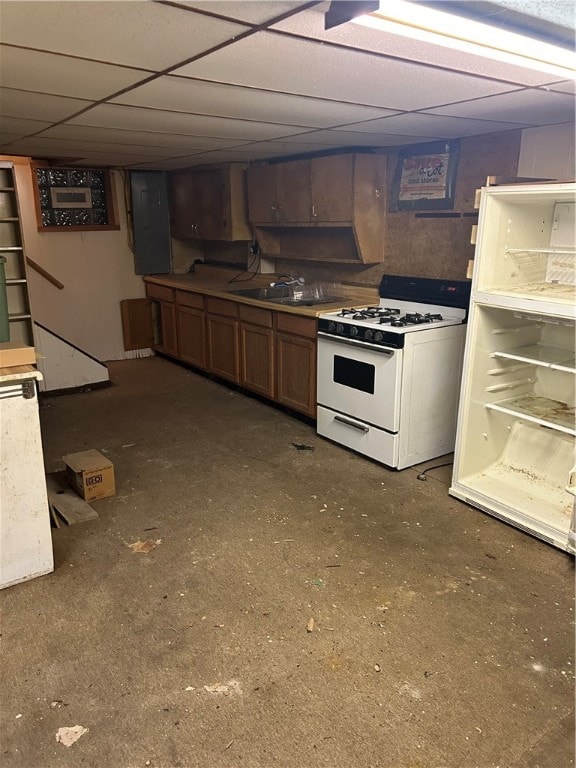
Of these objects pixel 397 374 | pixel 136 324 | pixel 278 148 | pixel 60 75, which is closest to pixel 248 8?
pixel 60 75

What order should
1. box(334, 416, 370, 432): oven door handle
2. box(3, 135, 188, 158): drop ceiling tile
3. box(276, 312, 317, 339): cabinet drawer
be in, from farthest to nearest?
box(276, 312, 317, 339): cabinet drawer → box(3, 135, 188, 158): drop ceiling tile → box(334, 416, 370, 432): oven door handle

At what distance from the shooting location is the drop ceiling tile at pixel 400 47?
1506 mm

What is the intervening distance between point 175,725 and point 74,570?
105cm

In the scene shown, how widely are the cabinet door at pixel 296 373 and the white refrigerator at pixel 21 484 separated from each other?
213 centimetres

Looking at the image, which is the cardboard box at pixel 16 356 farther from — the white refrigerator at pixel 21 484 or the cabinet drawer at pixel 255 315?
the cabinet drawer at pixel 255 315

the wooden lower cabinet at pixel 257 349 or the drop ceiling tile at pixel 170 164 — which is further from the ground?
the drop ceiling tile at pixel 170 164

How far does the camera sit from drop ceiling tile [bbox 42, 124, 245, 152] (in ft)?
10.8

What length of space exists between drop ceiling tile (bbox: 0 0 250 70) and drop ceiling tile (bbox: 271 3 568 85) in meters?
0.18

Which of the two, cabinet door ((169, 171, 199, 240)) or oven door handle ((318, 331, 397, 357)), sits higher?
cabinet door ((169, 171, 199, 240))

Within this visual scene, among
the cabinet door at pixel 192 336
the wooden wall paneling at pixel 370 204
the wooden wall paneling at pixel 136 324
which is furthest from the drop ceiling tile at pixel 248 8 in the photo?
the wooden wall paneling at pixel 136 324

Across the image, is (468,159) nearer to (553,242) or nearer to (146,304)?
(553,242)

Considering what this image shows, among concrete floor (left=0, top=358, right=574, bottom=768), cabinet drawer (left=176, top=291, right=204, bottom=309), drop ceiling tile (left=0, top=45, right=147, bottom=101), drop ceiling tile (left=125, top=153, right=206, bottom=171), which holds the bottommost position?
concrete floor (left=0, top=358, right=574, bottom=768)

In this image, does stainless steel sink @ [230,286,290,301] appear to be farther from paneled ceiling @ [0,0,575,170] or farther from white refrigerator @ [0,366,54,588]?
white refrigerator @ [0,366,54,588]

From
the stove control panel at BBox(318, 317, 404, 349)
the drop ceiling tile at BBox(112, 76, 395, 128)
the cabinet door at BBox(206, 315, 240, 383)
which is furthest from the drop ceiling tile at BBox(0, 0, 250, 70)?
the cabinet door at BBox(206, 315, 240, 383)
